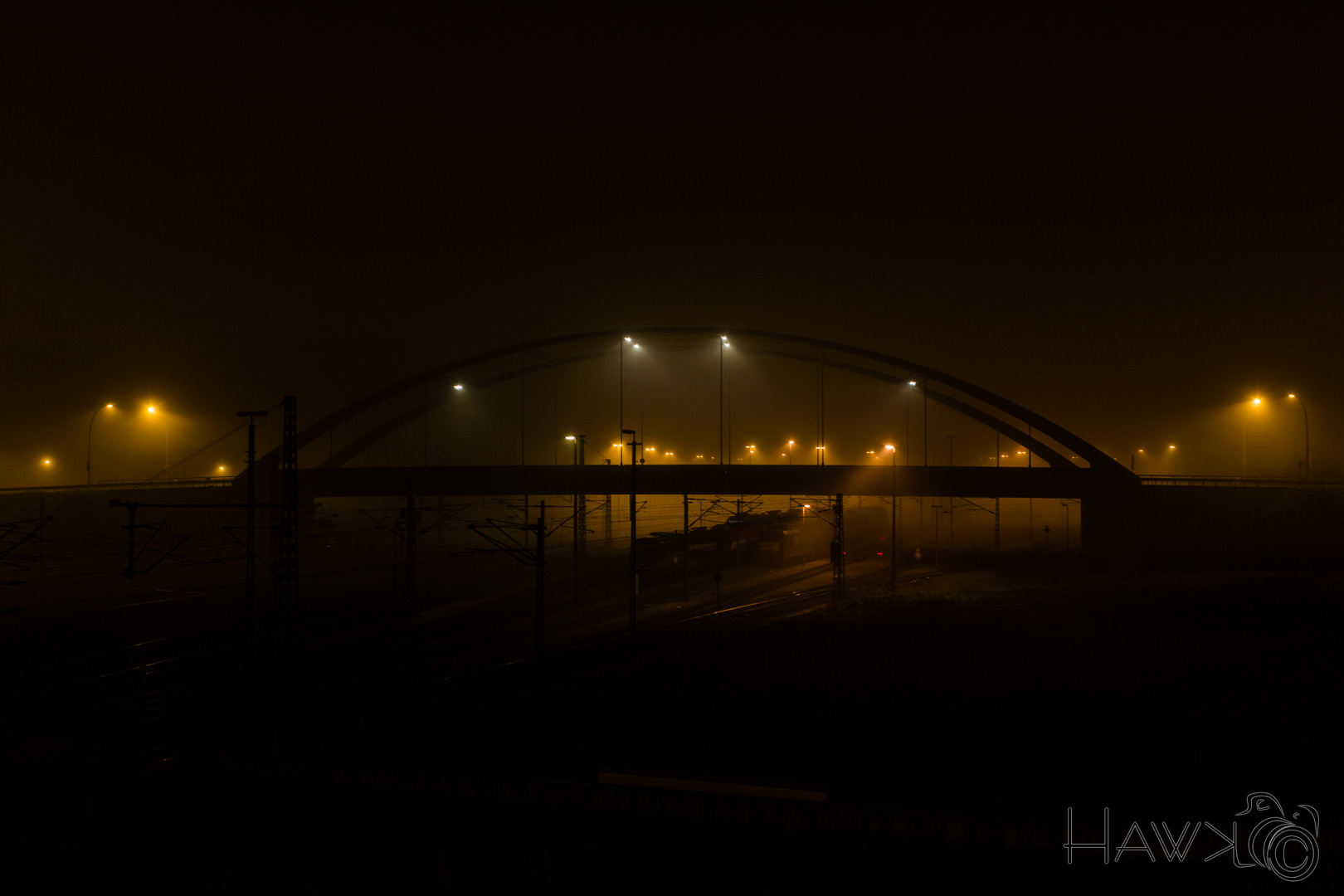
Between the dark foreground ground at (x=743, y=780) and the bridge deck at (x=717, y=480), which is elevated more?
the bridge deck at (x=717, y=480)

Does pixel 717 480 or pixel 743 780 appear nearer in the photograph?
pixel 743 780

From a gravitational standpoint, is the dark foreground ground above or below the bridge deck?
below

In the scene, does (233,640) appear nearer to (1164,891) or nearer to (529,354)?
(1164,891)

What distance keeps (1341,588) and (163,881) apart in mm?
42002

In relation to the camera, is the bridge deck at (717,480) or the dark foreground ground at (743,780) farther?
the bridge deck at (717,480)

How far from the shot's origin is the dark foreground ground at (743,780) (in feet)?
38.9

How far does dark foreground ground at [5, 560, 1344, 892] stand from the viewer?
11.9 meters

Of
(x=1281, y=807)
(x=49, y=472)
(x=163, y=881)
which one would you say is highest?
(x=49, y=472)

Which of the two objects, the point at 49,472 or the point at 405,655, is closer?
the point at 405,655

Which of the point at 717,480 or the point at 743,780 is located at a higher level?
the point at 717,480

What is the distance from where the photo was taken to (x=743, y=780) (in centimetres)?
1355

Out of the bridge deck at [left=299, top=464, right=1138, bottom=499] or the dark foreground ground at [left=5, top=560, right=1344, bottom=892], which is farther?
the bridge deck at [left=299, top=464, right=1138, bottom=499]

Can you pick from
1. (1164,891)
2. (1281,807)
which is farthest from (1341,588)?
(1164,891)

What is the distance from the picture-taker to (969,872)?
11.4m
